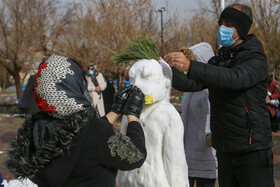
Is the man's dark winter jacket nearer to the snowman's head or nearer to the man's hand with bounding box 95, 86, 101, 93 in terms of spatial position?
the snowman's head

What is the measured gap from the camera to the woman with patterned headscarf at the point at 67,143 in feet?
5.37

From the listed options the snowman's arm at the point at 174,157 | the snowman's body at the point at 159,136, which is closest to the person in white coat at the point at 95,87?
the snowman's body at the point at 159,136

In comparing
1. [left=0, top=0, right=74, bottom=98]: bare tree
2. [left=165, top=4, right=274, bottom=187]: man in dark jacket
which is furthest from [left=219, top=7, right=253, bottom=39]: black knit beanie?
[left=0, top=0, right=74, bottom=98]: bare tree

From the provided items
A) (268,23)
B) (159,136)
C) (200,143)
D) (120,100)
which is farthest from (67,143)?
(268,23)

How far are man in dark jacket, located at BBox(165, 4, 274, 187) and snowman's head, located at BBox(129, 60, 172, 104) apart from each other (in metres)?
0.27

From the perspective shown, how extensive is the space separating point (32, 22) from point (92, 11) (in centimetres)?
643

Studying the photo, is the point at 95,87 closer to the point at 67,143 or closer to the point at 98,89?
the point at 98,89

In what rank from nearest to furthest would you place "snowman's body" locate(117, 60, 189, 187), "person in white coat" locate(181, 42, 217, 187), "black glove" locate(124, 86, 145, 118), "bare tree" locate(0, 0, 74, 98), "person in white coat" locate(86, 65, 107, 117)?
"black glove" locate(124, 86, 145, 118) → "snowman's body" locate(117, 60, 189, 187) → "person in white coat" locate(181, 42, 217, 187) → "person in white coat" locate(86, 65, 107, 117) → "bare tree" locate(0, 0, 74, 98)

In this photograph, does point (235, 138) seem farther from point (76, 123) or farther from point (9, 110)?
point (9, 110)

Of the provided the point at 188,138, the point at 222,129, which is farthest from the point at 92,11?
the point at 222,129

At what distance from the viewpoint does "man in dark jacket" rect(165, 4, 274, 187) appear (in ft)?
6.88

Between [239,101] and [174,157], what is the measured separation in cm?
64

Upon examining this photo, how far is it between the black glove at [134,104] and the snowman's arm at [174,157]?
485 millimetres

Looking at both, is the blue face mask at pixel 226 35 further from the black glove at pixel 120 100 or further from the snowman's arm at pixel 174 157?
the black glove at pixel 120 100
